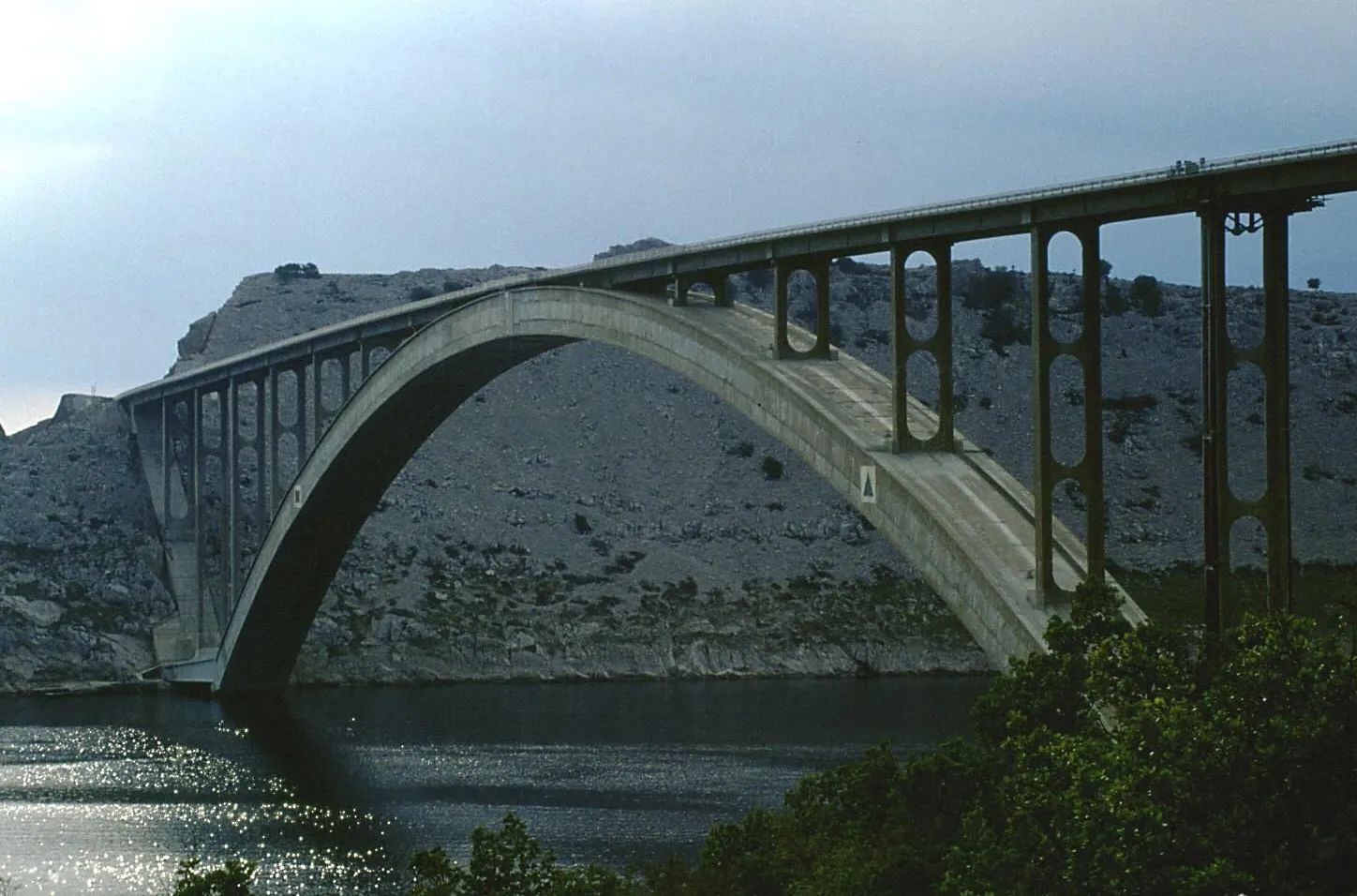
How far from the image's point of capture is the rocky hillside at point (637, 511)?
84.6m

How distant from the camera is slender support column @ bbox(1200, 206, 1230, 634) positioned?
26.1m

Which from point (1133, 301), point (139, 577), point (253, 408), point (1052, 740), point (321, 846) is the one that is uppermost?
point (1133, 301)

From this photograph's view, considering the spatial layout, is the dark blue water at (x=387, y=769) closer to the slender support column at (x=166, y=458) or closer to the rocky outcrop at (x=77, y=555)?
the rocky outcrop at (x=77, y=555)

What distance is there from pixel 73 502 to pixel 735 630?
29.2m

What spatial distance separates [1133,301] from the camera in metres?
129

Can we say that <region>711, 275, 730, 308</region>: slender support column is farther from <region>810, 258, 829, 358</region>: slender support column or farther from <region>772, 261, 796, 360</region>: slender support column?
<region>810, 258, 829, 358</region>: slender support column

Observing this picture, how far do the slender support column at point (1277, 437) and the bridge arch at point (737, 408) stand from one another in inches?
129

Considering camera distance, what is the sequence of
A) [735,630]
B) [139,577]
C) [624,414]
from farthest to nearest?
[624,414]
[735,630]
[139,577]

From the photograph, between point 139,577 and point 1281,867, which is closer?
point 1281,867

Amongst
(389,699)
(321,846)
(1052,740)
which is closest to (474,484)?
(389,699)

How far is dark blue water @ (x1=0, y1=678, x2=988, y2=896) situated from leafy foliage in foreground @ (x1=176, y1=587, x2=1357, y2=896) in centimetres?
1455

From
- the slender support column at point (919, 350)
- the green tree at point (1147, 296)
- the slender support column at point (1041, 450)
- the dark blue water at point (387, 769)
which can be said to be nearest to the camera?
the slender support column at point (1041, 450)

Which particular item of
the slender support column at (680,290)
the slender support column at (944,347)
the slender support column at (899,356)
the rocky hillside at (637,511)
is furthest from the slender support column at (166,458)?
the slender support column at (944,347)

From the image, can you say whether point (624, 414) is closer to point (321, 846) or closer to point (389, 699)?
point (389, 699)
